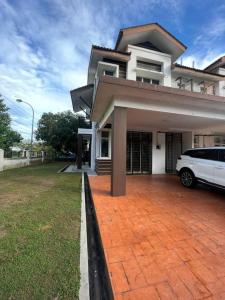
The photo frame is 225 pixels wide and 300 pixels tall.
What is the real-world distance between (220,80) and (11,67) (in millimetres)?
15603

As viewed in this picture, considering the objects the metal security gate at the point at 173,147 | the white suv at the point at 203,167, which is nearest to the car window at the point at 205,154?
the white suv at the point at 203,167

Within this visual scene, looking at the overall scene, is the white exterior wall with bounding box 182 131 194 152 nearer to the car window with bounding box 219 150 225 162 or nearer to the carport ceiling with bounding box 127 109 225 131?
the carport ceiling with bounding box 127 109 225 131

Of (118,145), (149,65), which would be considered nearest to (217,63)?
(149,65)

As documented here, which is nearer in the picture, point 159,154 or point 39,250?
point 39,250

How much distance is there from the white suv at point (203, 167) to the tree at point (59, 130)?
1920 centimetres

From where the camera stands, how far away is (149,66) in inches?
449

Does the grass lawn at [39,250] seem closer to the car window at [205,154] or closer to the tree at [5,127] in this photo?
the car window at [205,154]

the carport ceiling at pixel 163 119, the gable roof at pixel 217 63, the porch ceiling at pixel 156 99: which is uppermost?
the gable roof at pixel 217 63

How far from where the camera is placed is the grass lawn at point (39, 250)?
169cm

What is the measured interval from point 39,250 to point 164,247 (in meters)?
1.87

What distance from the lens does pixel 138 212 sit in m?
4.00

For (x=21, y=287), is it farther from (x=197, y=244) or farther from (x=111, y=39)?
(x=111, y=39)

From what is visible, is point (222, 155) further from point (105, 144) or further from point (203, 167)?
point (105, 144)

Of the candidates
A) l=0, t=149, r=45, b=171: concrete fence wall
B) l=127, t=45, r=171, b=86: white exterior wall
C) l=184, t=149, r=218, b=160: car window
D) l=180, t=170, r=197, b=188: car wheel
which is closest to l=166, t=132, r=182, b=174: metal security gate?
l=127, t=45, r=171, b=86: white exterior wall
